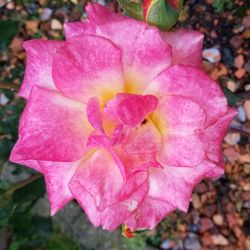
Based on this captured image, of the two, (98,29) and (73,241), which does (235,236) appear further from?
(98,29)

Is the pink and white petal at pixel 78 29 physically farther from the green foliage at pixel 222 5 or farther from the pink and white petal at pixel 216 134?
the green foliage at pixel 222 5

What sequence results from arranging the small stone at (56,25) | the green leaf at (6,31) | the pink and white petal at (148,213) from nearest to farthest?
the pink and white petal at (148,213), the green leaf at (6,31), the small stone at (56,25)

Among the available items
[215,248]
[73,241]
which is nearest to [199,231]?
[215,248]

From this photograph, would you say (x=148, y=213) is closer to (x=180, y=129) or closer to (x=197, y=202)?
(x=180, y=129)

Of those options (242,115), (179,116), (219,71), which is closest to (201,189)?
(242,115)

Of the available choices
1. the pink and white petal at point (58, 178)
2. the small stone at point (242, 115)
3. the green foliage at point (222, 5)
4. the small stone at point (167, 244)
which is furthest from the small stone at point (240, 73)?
the pink and white petal at point (58, 178)

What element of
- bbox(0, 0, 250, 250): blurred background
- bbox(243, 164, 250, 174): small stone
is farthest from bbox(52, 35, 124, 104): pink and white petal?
bbox(243, 164, 250, 174): small stone
